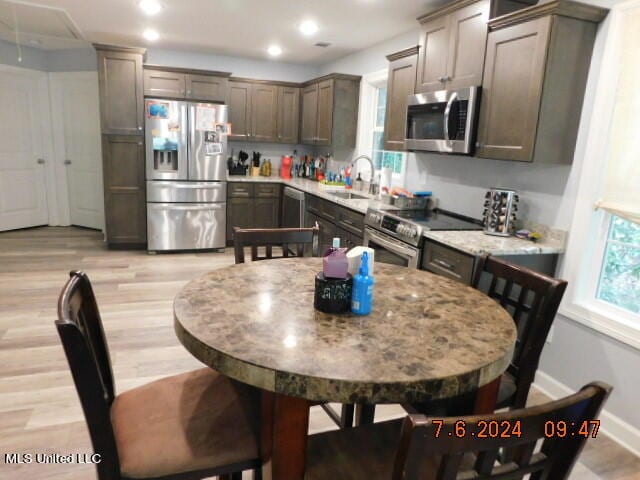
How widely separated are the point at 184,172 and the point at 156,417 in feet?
14.0

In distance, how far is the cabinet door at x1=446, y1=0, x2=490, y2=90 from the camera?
2.71m

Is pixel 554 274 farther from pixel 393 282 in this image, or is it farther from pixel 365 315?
pixel 365 315

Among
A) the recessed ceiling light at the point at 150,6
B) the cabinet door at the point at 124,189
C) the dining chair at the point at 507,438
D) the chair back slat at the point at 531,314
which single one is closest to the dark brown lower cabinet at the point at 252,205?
the cabinet door at the point at 124,189

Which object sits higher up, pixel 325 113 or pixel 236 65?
pixel 236 65

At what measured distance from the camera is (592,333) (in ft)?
7.97

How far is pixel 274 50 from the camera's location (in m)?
5.31

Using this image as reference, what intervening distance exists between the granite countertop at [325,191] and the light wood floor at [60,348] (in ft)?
3.66

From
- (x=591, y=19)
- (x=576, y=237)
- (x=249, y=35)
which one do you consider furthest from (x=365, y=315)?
(x=249, y=35)

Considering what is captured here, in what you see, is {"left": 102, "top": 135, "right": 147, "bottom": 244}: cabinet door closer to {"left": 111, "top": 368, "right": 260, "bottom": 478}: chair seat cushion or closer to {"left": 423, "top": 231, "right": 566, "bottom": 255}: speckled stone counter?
{"left": 423, "top": 231, "right": 566, "bottom": 255}: speckled stone counter

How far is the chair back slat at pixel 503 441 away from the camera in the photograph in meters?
0.67

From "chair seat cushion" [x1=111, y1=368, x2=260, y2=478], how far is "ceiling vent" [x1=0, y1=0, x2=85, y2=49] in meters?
4.21

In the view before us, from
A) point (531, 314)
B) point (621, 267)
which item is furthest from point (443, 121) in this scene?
point (531, 314)

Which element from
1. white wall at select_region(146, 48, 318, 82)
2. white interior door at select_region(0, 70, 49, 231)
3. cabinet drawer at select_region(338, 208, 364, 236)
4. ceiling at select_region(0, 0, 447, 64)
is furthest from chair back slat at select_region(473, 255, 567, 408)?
white interior door at select_region(0, 70, 49, 231)

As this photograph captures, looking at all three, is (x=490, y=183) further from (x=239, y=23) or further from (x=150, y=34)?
(x=150, y=34)
